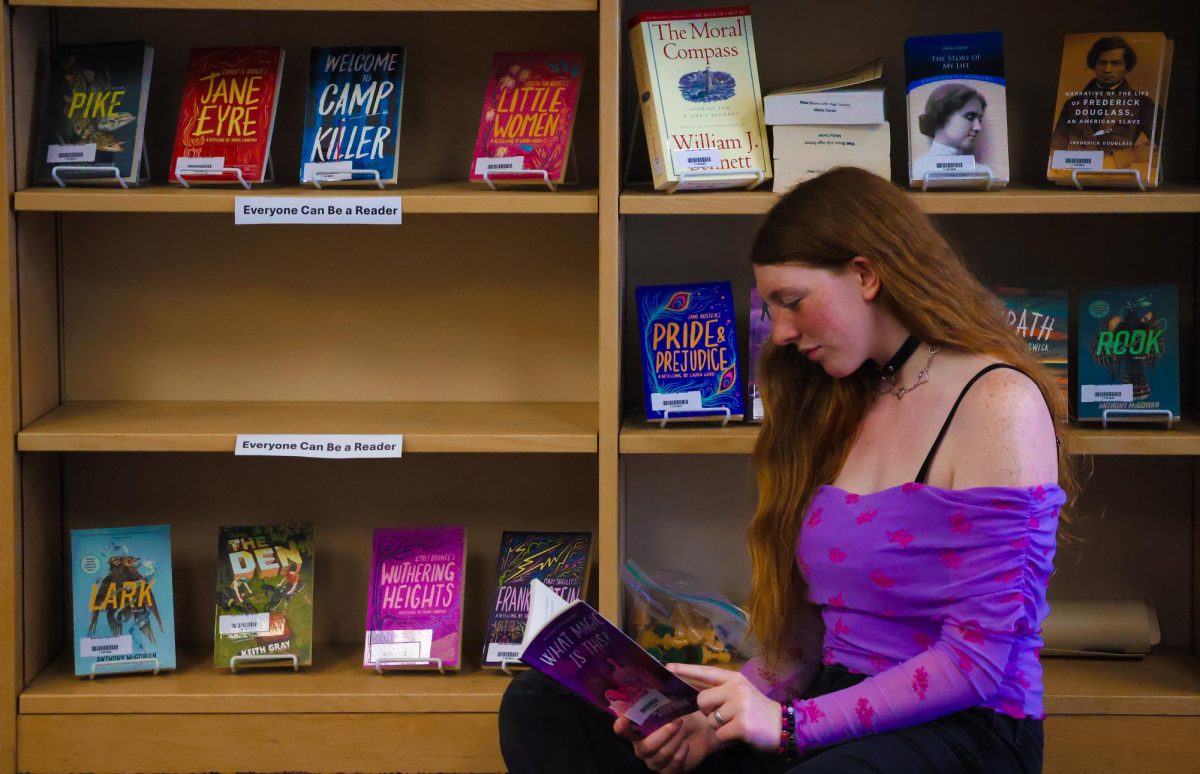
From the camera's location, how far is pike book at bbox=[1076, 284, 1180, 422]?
2480mm

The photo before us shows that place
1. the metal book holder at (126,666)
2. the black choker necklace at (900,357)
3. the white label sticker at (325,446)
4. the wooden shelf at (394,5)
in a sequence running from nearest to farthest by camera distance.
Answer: the black choker necklace at (900,357) → the wooden shelf at (394,5) → the white label sticker at (325,446) → the metal book holder at (126,666)

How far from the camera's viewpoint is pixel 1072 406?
8.40ft

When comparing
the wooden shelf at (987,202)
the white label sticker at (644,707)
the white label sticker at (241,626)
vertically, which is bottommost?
the white label sticker at (241,626)

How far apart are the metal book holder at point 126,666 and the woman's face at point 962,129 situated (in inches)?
76.5

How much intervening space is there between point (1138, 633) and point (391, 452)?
5.33ft

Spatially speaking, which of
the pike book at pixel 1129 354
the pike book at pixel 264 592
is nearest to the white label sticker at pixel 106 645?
the pike book at pixel 264 592

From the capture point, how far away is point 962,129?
2.42 m

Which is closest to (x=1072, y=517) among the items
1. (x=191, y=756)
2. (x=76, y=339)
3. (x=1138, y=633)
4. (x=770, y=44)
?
(x=1138, y=633)

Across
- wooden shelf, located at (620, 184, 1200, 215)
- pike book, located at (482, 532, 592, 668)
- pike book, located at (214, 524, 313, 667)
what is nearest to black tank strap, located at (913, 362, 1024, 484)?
wooden shelf, located at (620, 184, 1200, 215)

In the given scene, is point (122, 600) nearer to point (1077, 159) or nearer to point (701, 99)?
point (701, 99)

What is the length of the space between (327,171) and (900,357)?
4.05ft

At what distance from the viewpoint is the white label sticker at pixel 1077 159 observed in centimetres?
242

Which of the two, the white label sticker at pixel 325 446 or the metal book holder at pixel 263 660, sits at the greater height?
the white label sticker at pixel 325 446

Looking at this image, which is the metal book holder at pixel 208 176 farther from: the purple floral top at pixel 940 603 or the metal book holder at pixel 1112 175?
the metal book holder at pixel 1112 175
